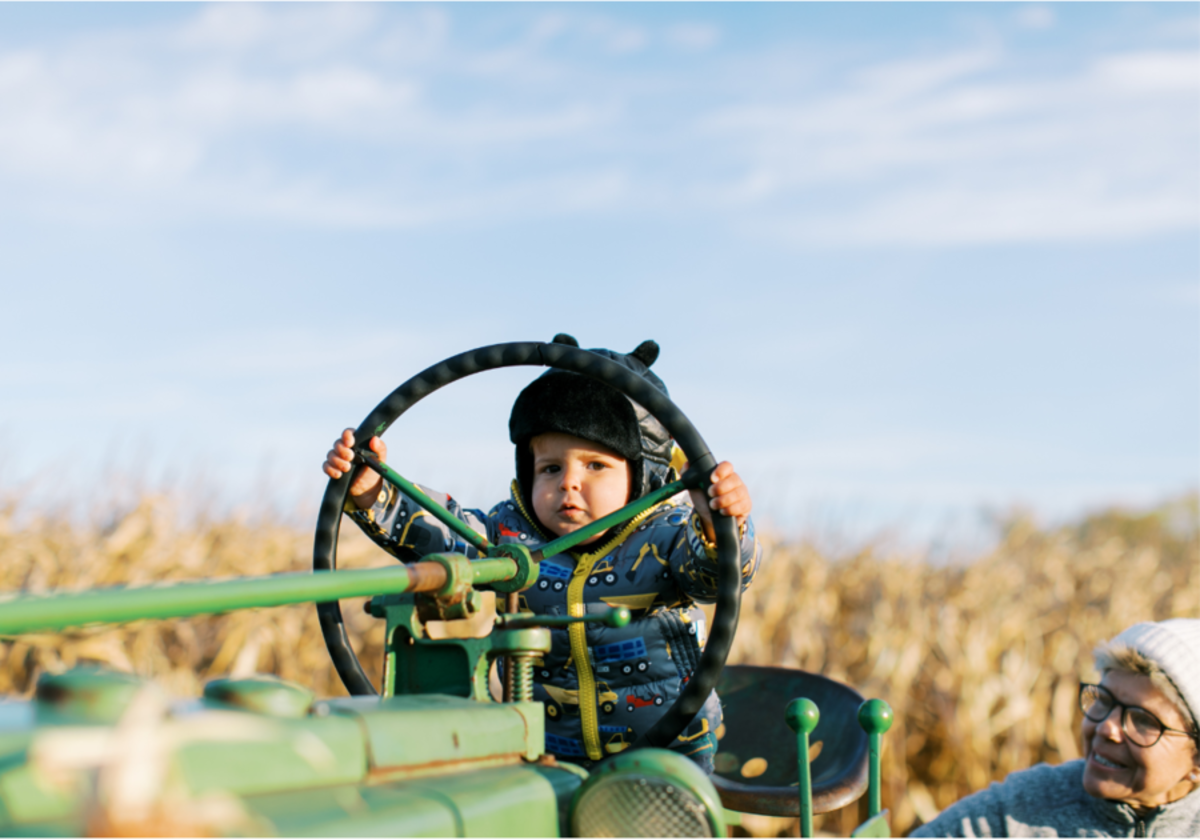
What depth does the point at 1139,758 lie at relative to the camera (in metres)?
2.48

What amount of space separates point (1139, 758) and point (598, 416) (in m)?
1.51

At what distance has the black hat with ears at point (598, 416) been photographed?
2156mm

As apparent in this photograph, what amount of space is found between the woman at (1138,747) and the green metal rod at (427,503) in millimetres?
1658

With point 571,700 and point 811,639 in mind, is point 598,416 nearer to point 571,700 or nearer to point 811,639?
point 571,700

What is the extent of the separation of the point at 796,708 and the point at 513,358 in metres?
0.73

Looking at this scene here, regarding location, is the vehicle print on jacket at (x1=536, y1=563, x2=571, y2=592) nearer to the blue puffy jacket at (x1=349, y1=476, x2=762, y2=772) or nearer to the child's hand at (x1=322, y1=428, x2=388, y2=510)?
the blue puffy jacket at (x1=349, y1=476, x2=762, y2=772)

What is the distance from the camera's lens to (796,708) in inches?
61.7

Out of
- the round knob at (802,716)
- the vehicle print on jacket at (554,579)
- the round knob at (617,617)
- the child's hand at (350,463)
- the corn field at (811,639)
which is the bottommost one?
the corn field at (811,639)

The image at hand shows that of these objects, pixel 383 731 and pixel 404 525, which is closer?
pixel 383 731

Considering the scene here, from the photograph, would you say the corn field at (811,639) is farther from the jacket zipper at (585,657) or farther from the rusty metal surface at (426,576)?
the rusty metal surface at (426,576)

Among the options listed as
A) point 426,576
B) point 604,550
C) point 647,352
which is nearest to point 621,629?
point 604,550

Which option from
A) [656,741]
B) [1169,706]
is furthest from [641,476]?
[1169,706]

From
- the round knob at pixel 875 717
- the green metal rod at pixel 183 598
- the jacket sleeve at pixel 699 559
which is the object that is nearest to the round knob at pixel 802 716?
the round knob at pixel 875 717

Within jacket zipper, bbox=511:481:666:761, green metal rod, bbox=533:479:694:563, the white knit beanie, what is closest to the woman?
the white knit beanie
